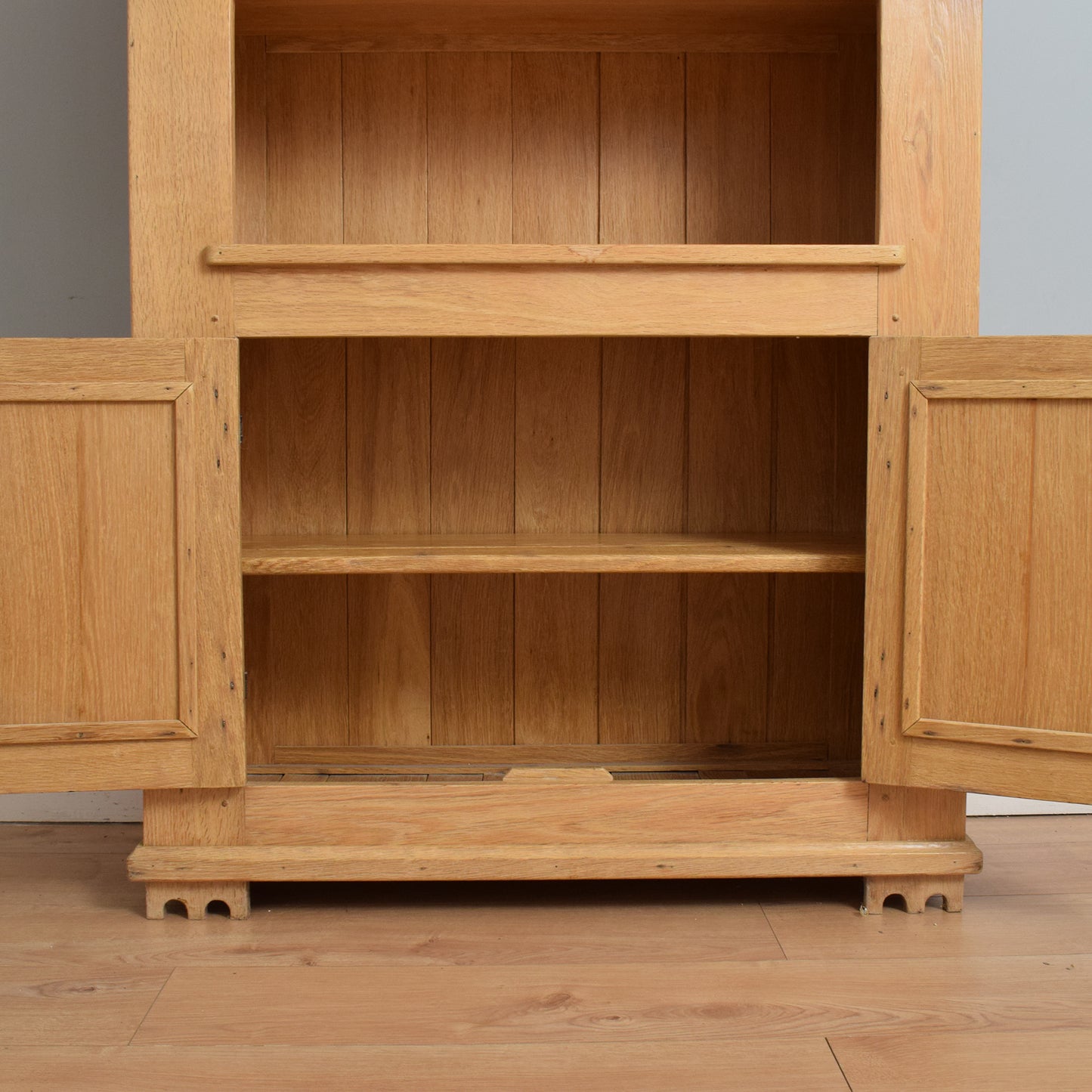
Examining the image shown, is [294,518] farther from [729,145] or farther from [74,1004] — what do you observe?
[729,145]

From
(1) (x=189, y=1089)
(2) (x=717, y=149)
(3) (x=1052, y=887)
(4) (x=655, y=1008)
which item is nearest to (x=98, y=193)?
(2) (x=717, y=149)

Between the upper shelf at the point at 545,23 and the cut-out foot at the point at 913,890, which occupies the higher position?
the upper shelf at the point at 545,23

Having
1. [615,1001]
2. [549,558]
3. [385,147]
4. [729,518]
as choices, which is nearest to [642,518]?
[729,518]

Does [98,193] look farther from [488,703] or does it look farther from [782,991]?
[782,991]

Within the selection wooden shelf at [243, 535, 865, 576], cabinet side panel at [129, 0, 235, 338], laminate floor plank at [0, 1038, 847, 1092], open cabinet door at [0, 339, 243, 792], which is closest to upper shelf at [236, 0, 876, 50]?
cabinet side panel at [129, 0, 235, 338]

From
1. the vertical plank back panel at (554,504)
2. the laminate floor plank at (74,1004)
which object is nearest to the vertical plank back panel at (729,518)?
the vertical plank back panel at (554,504)

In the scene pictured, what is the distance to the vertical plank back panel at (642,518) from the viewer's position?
2049 mm

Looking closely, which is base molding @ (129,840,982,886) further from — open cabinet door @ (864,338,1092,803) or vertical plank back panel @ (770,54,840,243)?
vertical plank back panel @ (770,54,840,243)

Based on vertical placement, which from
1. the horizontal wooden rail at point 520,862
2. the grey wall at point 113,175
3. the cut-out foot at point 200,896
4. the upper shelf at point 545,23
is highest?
the upper shelf at point 545,23

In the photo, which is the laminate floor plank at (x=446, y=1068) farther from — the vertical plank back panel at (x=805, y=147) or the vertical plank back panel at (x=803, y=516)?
the vertical plank back panel at (x=805, y=147)

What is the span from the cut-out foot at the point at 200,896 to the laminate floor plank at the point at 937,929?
0.77m

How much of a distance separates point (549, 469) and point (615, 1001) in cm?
97

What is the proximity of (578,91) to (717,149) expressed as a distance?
268mm

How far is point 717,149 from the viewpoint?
2008mm
